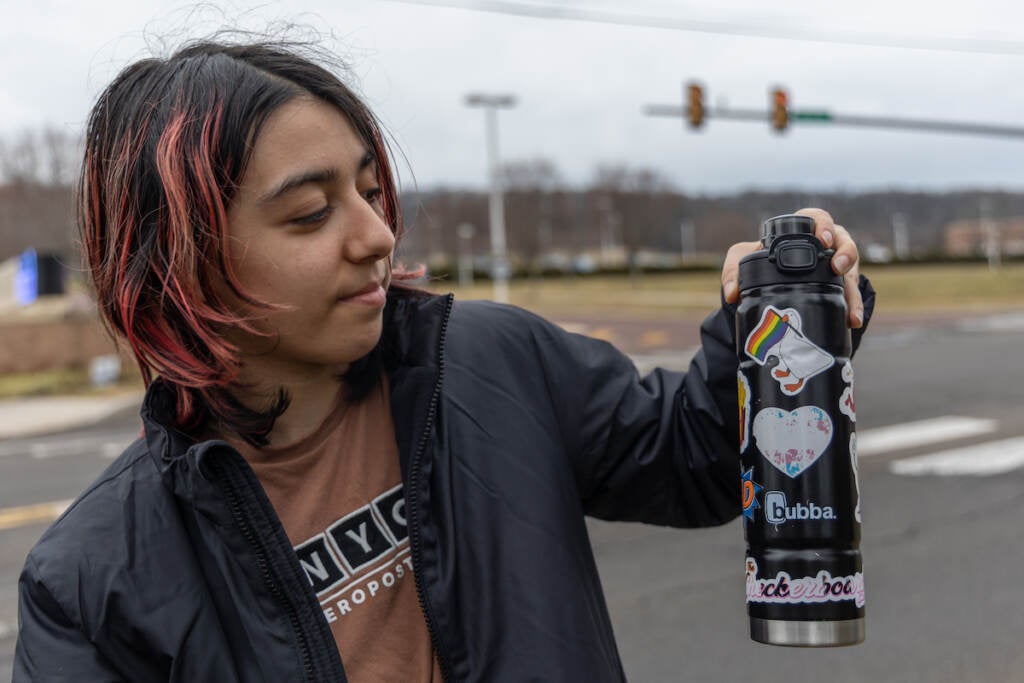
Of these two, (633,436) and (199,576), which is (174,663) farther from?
(633,436)

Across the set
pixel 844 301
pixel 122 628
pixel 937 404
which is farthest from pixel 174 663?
pixel 937 404

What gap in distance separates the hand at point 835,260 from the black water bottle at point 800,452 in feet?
0.06

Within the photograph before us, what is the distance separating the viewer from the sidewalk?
40.4ft

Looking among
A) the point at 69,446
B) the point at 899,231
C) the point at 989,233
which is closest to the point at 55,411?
the point at 69,446

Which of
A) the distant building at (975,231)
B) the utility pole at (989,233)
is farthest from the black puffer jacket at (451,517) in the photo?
the distant building at (975,231)

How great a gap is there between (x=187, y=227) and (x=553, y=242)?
70.4m

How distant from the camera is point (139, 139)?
1.23 m

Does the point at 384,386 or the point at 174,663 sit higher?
the point at 384,386

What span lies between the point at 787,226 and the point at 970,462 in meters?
7.40

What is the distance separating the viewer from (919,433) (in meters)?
8.98

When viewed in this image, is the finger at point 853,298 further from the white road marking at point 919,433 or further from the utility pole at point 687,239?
the utility pole at point 687,239

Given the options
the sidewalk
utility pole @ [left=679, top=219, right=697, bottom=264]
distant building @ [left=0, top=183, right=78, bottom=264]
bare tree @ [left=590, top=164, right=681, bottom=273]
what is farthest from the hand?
utility pole @ [left=679, top=219, right=697, bottom=264]

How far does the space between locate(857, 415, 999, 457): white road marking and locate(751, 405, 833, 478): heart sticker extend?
7.29 metres

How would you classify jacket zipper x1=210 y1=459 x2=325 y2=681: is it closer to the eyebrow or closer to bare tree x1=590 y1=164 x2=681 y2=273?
the eyebrow
